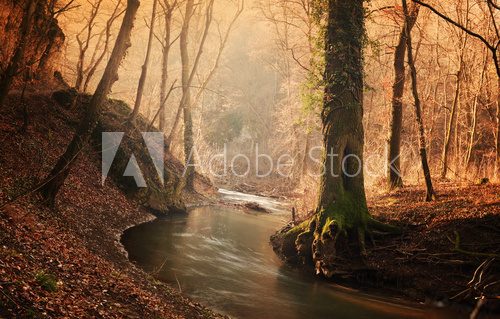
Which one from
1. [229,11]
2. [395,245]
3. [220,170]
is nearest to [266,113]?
[220,170]

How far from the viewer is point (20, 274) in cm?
529

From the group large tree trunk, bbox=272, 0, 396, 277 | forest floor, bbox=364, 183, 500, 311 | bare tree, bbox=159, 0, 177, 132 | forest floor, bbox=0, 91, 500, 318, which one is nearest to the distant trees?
bare tree, bbox=159, 0, 177, 132

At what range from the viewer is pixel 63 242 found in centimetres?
788

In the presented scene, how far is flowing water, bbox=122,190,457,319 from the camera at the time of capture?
8383mm

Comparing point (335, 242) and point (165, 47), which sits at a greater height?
point (165, 47)

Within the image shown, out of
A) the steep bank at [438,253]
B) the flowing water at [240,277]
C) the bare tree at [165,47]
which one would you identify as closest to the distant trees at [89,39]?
the bare tree at [165,47]

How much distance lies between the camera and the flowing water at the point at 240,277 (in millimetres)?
8383

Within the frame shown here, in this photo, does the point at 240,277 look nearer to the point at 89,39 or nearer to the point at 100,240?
the point at 100,240

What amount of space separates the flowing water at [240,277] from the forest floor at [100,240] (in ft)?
2.16

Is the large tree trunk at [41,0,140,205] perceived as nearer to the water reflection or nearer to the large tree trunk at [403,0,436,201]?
the water reflection

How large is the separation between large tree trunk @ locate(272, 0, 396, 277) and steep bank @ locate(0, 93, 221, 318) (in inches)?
184

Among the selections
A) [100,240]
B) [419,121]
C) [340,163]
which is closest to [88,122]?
[100,240]

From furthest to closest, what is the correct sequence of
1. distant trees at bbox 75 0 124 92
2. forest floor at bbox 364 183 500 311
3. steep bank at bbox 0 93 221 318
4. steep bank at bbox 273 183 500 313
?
1. distant trees at bbox 75 0 124 92
2. forest floor at bbox 364 183 500 311
3. steep bank at bbox 273 183 500 313
4. steep bank at bbox 0 93 221 318

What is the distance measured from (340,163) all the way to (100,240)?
719 centimetres
